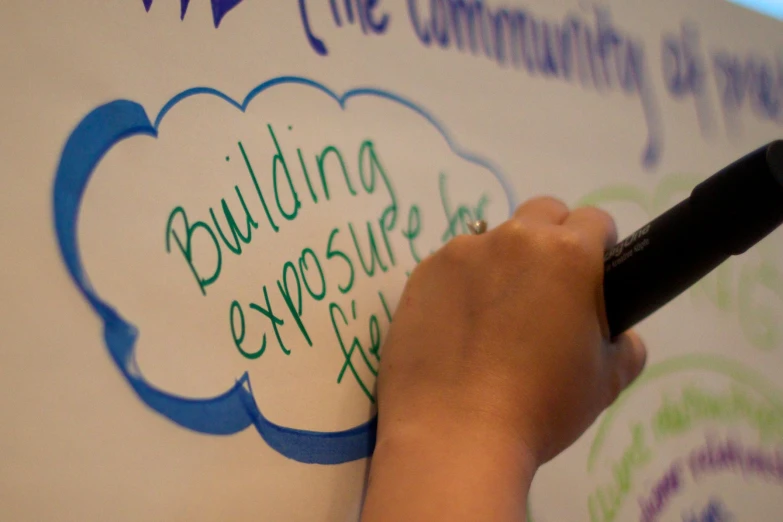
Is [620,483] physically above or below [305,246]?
below

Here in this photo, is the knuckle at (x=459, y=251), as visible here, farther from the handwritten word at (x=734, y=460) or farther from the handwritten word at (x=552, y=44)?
the handwritten word at (x=734, y=460)

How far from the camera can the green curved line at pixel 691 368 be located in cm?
40

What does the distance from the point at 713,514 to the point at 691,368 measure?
10 cm

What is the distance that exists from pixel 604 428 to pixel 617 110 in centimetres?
24

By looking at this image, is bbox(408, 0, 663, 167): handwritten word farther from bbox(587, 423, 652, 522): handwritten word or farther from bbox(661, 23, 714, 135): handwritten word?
bbox(587, 423, 652, 522): handwritten word

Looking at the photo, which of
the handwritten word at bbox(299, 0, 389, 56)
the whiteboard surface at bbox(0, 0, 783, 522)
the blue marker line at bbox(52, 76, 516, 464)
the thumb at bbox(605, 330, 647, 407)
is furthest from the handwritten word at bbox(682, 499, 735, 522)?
the handwritten word at bbox(299, 0, 389, 56)

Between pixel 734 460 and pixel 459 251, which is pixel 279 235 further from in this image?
pixel 734 460

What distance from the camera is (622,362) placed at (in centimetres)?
34

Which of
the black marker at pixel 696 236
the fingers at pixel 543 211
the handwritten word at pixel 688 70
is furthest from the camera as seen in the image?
the handwritten word at pixel 688 70

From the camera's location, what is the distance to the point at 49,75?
0.95 feet

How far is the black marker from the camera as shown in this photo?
10.1 inches

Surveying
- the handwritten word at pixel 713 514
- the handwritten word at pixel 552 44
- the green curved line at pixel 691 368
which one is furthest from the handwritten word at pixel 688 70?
the handwritten word at pixel 713 514

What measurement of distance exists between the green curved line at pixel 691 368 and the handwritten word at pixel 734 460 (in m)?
0.04

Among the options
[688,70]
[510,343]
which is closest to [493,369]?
[510,343]
